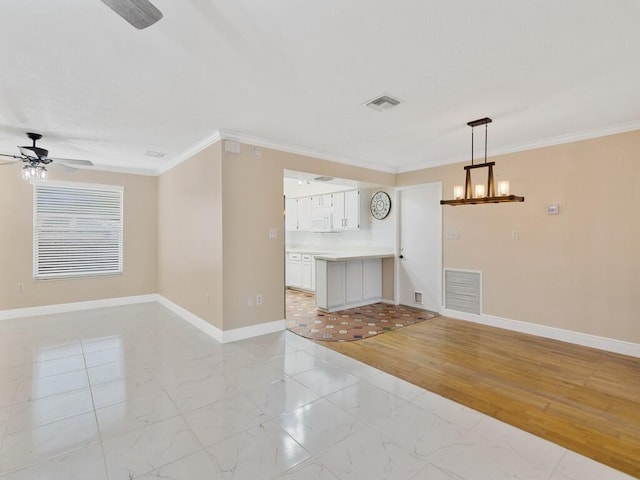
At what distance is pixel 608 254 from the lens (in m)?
3.81

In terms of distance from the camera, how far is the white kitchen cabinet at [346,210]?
6559 millimetres

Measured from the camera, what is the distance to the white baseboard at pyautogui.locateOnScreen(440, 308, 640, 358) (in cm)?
370

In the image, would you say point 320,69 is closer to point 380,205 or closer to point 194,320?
point 194,320

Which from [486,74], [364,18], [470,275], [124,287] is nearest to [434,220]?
[470,275]

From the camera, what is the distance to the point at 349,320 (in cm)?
505

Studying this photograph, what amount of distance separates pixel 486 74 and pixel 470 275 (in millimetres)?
3296

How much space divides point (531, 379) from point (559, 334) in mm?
1549

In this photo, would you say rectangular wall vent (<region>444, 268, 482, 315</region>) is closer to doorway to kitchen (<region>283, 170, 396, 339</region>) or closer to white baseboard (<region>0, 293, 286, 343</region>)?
doorway to kitchen (<region>283, 170, 396, 339</region>)

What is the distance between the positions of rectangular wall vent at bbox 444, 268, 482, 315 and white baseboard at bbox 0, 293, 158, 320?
18.4ft

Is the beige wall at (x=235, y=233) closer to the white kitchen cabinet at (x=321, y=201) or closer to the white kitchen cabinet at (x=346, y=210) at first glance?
the white kitchen cabinet at (x=346, y=210)

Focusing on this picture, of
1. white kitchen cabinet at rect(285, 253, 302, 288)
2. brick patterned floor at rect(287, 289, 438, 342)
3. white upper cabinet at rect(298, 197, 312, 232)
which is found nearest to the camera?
brick patterned floor at rect(287, 289, 438, 342)

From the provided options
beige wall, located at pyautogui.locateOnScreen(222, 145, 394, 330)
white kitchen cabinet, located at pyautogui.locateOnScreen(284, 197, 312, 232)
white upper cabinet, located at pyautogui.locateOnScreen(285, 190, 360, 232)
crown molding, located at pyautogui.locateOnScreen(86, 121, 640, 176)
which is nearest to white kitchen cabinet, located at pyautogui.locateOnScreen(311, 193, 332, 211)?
white upper cabinet, located at pyautogui.locateOnScreen(285, 190, 360, 232)

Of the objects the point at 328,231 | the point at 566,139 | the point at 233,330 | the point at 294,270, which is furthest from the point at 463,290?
the point at 294,270

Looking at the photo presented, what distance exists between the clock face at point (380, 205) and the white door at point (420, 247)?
251 millimetres
